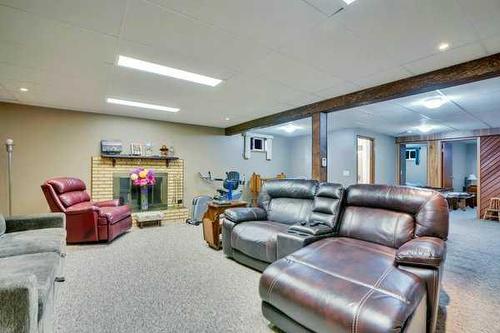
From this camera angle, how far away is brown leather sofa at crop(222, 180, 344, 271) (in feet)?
8.34

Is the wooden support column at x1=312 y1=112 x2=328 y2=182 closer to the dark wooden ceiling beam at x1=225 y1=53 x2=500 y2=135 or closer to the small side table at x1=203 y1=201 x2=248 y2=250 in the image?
the dark wooden ceiling beam at x1=225 y1=53 x2=500 y2=135

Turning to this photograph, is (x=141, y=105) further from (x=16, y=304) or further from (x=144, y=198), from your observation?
(x=16, y=304)

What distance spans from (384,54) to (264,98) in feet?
6.60

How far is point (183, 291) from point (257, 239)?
0.92 m

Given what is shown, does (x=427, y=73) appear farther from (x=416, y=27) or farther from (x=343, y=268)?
(x=343, y=268)

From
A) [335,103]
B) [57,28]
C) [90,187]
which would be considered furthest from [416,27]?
[90,187]

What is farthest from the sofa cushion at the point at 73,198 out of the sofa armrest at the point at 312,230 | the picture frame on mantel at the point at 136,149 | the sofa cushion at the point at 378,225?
the sofa cushion at the point at 378,225

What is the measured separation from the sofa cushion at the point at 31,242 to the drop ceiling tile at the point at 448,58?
4054 mm

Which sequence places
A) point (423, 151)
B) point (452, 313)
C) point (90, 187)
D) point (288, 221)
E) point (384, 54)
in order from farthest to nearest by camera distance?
point (423, 151) → point (90, 187) → point (288, 221) → point (384, 54) → point (452, 313)

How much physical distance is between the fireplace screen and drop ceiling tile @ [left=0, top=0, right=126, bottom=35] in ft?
13.1

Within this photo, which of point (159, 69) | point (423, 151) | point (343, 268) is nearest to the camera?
point (343, 268)

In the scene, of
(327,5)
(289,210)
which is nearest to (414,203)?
(289,210)

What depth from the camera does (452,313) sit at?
6.81ft

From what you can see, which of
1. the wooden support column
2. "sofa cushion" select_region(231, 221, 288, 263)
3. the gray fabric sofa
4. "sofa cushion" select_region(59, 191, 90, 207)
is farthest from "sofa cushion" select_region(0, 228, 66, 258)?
the wooden support column
